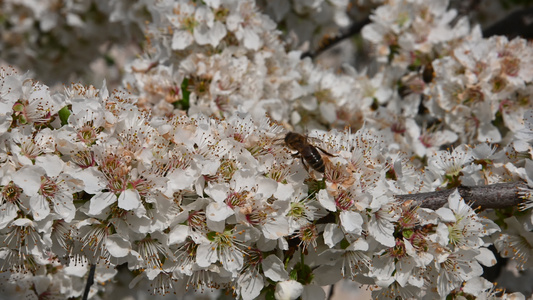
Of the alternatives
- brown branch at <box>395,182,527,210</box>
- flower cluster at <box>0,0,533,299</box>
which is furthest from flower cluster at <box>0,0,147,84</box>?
brown branch at <box>395,182,527,210</box>

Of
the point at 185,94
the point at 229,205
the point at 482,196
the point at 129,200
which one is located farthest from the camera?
the point at 185,94

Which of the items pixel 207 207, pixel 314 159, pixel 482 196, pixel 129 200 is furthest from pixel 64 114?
pixel 482 196

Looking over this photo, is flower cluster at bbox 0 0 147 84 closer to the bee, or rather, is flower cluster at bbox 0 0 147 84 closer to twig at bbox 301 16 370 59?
twig at bbox 301 16 370 59

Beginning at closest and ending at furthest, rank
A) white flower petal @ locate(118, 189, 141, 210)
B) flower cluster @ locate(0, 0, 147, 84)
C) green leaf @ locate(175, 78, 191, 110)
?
white flower petal @ locate(118, 189, 141, 210)
green leaf @ locate(175, 78, 191, 110)
flower cluster @ locate(0, 0, 147, 84)

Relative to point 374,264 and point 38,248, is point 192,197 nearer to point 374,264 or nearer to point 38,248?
point 38,248

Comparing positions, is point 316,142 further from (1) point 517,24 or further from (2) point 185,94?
(1) point 517,24

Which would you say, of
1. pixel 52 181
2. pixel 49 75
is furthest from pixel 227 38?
pixel 49 75

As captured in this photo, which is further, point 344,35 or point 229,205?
point 344,35
